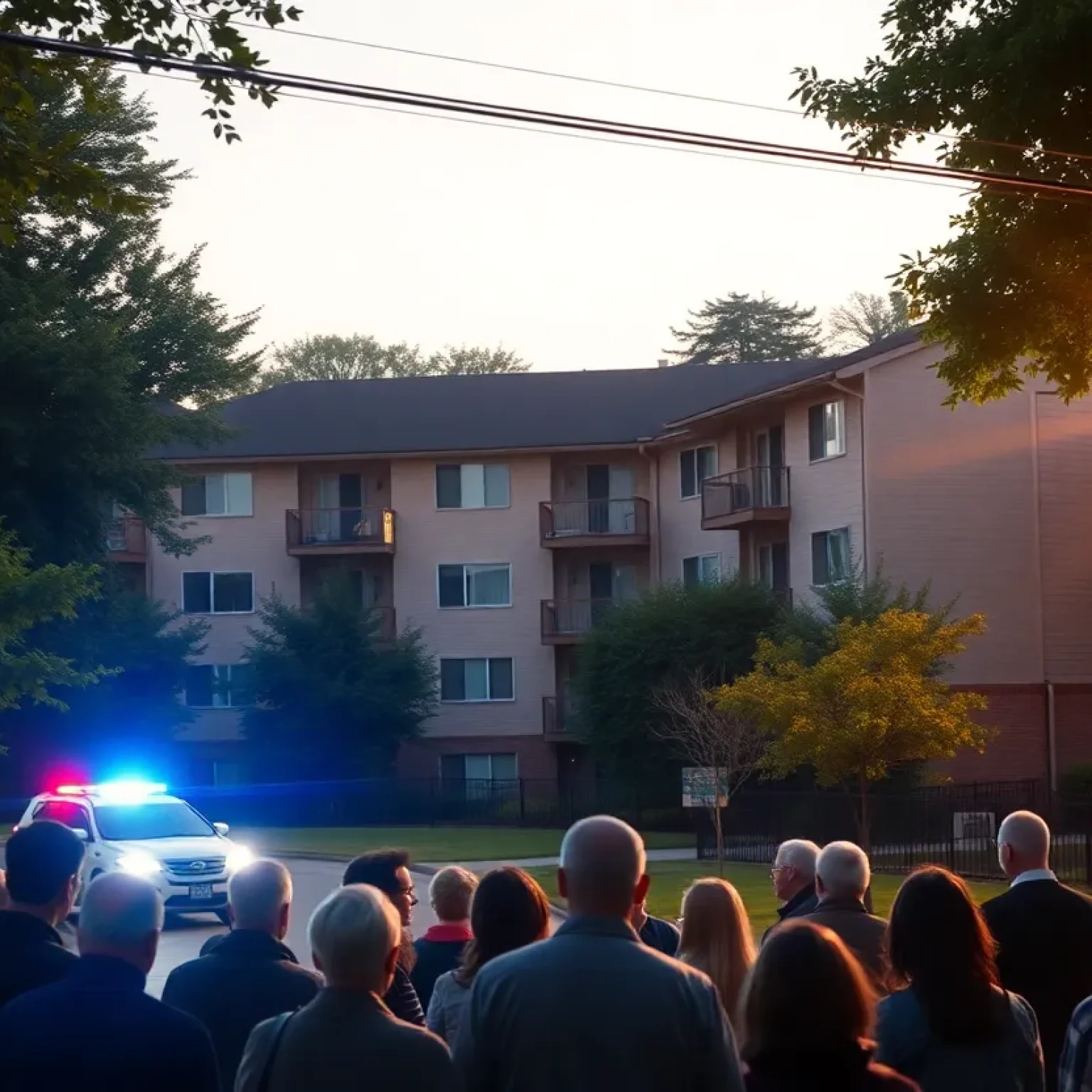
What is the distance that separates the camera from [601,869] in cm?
491

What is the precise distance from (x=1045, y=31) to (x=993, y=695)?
2832cm

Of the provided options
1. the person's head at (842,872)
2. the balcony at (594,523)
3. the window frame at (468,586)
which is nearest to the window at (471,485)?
the window frame at (468,586)

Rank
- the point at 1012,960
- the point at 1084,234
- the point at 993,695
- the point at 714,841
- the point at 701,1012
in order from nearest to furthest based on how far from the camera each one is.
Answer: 1. the point at 701,1012
2. the point at 1012,960
3. the point at 1084,234
4. the point at 714,841
5. the point at 993,695

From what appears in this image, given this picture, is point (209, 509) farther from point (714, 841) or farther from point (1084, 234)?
point (1084, 234)

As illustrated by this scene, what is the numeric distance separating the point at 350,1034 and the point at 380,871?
108 inches

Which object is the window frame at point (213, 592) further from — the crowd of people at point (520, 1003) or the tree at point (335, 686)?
the crowd of people at point (520, 1003)

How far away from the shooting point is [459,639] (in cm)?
6050

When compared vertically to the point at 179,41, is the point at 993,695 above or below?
below

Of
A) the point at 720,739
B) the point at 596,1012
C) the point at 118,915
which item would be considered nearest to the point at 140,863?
the point at 720,739

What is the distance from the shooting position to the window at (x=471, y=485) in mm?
60062

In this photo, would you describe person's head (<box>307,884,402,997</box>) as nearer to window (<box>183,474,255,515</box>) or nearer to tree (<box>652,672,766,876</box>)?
tree (<box>652,672,766,876</box>)

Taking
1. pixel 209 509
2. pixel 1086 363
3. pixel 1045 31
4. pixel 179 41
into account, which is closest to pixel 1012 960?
pixel 179 41

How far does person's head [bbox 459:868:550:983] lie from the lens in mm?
6414

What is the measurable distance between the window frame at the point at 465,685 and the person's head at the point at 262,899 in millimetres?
53249
